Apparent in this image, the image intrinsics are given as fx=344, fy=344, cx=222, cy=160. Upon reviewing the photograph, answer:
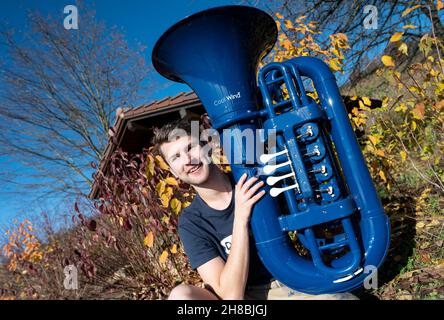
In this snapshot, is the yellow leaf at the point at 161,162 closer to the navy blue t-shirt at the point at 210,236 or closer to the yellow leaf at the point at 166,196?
the yellow leaf at the point at 166,196

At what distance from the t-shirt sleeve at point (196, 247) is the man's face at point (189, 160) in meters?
0.26

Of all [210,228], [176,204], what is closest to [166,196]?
[176,204]

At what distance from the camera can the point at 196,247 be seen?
1768 millimetres

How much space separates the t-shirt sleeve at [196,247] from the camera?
174 centimetres

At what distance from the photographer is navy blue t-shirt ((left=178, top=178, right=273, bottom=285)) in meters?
1.76

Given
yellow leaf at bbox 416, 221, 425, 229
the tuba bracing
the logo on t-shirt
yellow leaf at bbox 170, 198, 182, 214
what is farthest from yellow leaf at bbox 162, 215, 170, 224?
yellow leaf at bbox 416, 221, 425, 229

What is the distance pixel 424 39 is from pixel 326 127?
1116 mm

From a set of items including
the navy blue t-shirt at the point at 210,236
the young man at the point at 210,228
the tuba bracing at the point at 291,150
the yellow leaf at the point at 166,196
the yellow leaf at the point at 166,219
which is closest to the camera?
the tuba bracing at the point at 291,150

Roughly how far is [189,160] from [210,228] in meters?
0.38

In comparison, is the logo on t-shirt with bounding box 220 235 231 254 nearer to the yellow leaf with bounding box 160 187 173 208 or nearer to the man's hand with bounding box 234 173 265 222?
the man's hand with bounding box 234 173 265 222

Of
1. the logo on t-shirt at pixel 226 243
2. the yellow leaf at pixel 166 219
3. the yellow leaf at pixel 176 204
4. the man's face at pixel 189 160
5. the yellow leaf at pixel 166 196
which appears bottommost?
the logo on t-shirt at pixel 226 243

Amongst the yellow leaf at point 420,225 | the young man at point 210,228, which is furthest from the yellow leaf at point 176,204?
the yellow leaf at point 420,225
